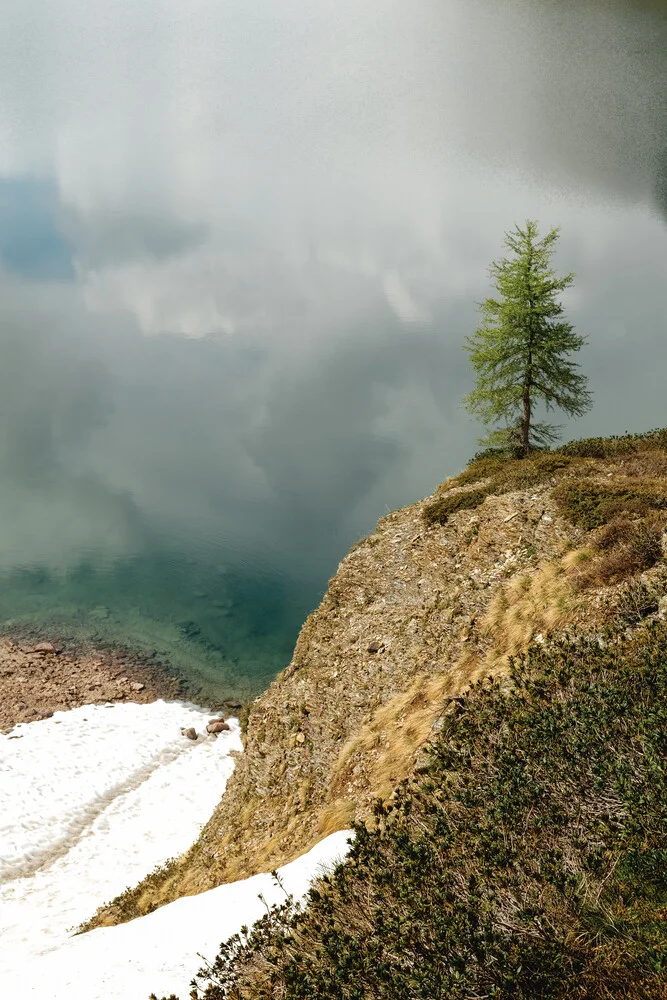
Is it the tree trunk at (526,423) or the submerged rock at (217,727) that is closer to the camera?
the tree trunk at (526,423)

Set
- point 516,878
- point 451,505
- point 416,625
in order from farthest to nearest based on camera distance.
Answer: point 451,505 → point 416,625 → point 516,878

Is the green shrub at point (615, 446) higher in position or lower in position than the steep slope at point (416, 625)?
higher

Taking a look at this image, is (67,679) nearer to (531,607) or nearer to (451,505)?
(451,505)

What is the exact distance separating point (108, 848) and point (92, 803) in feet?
10.2

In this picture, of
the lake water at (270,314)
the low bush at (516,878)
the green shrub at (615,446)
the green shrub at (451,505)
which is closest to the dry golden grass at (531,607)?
the low bush at (516,878)

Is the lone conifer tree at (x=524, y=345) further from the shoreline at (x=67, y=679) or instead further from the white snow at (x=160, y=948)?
the white snow at (x=160, y=948)

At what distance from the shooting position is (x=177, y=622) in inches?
1654

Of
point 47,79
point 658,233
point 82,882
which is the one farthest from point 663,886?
point 47,79

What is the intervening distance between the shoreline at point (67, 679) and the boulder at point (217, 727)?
10.9ft

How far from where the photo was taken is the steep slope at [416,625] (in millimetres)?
14711

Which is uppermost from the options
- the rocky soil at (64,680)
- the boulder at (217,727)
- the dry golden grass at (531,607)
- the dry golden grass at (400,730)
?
the rocky soil at (64,680)

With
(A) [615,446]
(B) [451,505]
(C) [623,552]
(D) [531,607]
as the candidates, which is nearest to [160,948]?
(D) [531,607]

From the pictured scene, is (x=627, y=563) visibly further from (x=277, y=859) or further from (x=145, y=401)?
(x=145, y=401)

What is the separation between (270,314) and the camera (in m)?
72.4
